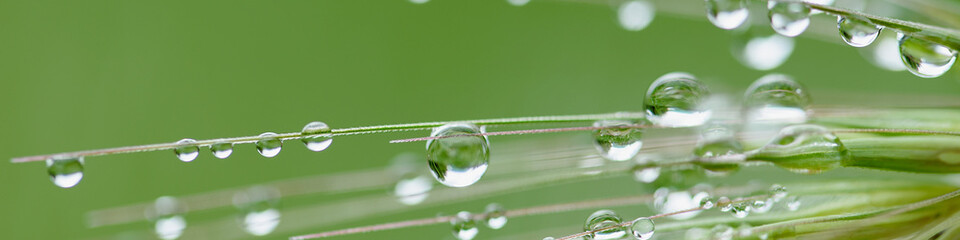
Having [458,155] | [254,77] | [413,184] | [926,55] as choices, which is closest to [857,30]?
[926,55]

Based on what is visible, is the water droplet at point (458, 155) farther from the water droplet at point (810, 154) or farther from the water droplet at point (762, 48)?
the water droplet at point (762, 48)

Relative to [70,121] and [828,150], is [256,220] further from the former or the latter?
[70,121]

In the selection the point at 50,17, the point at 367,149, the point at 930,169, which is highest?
the point at 50,17

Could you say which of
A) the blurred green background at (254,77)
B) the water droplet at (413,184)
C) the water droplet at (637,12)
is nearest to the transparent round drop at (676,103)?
the water droplet at (413,184)

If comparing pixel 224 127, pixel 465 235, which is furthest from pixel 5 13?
pixel 465 235

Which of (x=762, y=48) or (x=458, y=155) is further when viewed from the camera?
(x=762, y=48)

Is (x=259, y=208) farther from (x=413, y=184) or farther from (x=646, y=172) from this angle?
(x=646, y=172)
